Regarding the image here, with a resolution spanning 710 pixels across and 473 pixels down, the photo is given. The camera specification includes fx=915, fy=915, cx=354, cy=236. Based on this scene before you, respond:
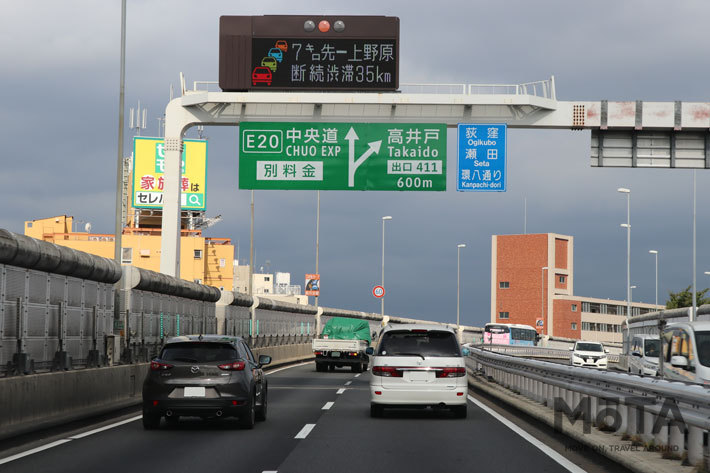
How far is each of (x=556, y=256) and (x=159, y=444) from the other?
368ft

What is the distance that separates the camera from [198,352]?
14.8 metres

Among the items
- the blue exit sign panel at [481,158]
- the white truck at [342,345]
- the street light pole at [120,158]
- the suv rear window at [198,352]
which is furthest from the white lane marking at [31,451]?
the white truck at [342,345]

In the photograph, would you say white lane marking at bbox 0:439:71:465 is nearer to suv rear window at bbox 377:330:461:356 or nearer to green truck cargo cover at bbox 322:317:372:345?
suv rear window at bbox 377:330:461:356

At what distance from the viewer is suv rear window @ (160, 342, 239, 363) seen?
575 inches

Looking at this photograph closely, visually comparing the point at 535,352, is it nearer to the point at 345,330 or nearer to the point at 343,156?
the point at 345,330

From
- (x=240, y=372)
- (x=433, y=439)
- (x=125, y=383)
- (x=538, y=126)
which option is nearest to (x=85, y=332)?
(x=125, y=383)

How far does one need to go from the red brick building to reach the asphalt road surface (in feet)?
342

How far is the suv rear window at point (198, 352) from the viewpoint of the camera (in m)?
14.6

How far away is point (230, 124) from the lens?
27.4 meters

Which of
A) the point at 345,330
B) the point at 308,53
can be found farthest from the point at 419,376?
the point at 345,330

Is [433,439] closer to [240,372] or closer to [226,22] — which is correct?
[240,372]

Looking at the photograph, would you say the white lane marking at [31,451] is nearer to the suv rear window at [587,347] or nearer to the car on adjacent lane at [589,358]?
the car on adjacent lane at [589,358]

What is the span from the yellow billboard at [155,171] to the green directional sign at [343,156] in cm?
5572

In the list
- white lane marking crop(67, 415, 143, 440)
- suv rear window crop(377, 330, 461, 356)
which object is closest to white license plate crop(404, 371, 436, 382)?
suv rear window crop(377, 330, 461, 356)
